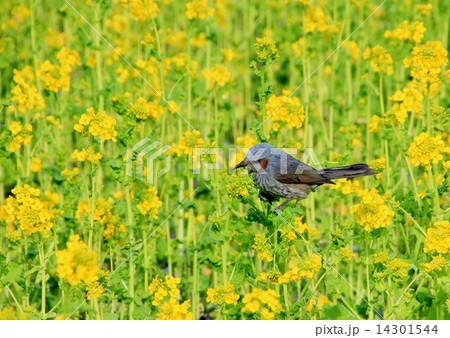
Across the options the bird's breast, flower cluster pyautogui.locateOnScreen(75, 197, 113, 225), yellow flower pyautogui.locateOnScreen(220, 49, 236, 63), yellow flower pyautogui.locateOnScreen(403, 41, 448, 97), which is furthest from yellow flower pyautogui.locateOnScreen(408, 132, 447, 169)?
yellow flower pyautogui.locateOnScreen(220, 49, 236, 63)

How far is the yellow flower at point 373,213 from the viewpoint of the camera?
3.71 meters

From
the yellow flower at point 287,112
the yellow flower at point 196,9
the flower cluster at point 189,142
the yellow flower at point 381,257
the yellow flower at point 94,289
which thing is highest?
the yellow flower at point 196,9

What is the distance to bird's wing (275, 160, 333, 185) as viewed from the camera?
13.2 feet

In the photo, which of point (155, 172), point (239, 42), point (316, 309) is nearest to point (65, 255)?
point (316, 309)

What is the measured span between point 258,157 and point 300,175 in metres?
0.36

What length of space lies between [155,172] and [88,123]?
3.29 ft

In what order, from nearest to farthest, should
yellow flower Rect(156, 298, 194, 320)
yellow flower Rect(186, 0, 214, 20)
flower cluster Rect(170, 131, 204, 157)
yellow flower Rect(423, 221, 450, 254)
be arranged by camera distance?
yellow flower Rect(156, 298, 194, 320) → yellow flower Rect(423, 221, 450, 254) → flower cluster Rect(170, 131, 204, 157) → yellow flower Rect(186, 0, 214, 20)

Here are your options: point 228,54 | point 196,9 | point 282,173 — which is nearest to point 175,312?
point 282,173

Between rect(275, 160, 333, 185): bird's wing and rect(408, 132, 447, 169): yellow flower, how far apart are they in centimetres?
55

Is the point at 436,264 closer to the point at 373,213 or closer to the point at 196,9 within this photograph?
the point at 373,213

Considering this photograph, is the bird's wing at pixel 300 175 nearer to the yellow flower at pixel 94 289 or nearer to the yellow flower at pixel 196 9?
the yellow flower at pixel 94 289

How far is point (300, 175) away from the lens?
4.12 meters

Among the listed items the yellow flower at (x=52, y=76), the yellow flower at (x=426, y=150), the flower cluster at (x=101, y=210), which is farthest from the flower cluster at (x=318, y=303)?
the yellow flower at (x=52, y=76)

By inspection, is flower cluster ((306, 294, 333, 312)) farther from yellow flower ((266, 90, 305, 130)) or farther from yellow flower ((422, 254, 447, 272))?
yellow flower ((266, 90, 305, 130))
